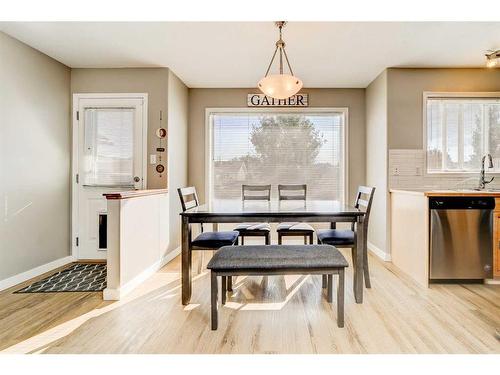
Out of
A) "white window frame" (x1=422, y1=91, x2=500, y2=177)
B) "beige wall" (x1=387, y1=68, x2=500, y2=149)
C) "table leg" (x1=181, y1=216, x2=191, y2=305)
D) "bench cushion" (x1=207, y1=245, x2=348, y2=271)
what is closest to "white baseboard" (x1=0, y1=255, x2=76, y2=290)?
"table leg" (x1=181, y1=216, x2=191, y2=305)

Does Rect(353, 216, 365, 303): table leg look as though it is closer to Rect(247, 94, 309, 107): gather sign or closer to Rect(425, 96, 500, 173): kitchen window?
Rect(425, 96, 500, 173): kitchen window

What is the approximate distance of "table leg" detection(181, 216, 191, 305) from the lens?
2307 millimetres

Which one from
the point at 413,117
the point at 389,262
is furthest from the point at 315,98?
the point at 389,262

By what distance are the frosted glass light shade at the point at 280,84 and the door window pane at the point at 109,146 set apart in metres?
2.01

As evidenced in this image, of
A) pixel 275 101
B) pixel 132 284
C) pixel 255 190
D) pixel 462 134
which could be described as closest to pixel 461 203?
pixel 462 134

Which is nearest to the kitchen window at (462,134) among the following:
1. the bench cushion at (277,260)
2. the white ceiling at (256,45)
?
the white ceiling at (256,45)

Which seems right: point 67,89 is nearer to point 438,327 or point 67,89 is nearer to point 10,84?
point 10,84

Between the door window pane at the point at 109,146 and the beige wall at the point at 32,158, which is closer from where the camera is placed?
the beige wall at the point at 32,158

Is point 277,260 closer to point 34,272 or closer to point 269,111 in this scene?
point 34,272

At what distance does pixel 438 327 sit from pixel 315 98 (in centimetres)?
341

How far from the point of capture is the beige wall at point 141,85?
3662 mm

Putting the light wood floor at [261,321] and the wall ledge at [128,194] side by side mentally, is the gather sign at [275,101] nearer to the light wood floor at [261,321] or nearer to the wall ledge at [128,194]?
the wall ledge at [128,194]

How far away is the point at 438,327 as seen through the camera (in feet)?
6.57

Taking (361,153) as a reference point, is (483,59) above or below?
above
